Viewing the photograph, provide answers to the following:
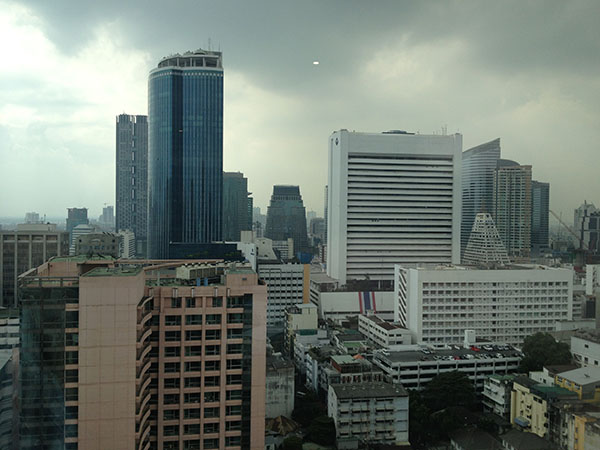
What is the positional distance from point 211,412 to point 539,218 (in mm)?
9735

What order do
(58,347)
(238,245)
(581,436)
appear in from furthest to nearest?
(238,245) < (581,436) < (58,347)

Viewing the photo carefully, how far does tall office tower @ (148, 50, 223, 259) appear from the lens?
18.1 meters

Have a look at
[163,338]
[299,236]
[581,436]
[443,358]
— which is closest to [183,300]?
[163,338]

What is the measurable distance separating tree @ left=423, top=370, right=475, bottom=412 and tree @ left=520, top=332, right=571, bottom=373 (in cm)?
114

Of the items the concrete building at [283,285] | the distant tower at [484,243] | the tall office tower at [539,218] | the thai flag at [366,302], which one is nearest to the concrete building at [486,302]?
the tall office tower at [539,218]

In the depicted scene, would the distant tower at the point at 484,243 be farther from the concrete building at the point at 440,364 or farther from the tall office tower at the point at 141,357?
the tall office tower at the point at 141,357

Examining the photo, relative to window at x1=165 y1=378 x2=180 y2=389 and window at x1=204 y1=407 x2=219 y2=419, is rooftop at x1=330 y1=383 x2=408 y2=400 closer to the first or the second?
window at x1=204 y1=407 x2=219 y2=419

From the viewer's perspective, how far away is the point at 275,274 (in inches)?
484

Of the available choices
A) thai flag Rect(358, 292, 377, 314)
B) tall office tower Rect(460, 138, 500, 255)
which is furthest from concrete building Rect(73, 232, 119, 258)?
tall office tower Rect(460, 138, 500, 255)

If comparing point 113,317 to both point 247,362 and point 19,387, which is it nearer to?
point 19,387

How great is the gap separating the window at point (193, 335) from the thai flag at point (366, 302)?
8354mm

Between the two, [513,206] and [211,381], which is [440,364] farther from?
[513,206]

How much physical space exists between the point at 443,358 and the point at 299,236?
16340 millimetres

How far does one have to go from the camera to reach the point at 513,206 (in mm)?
15086
